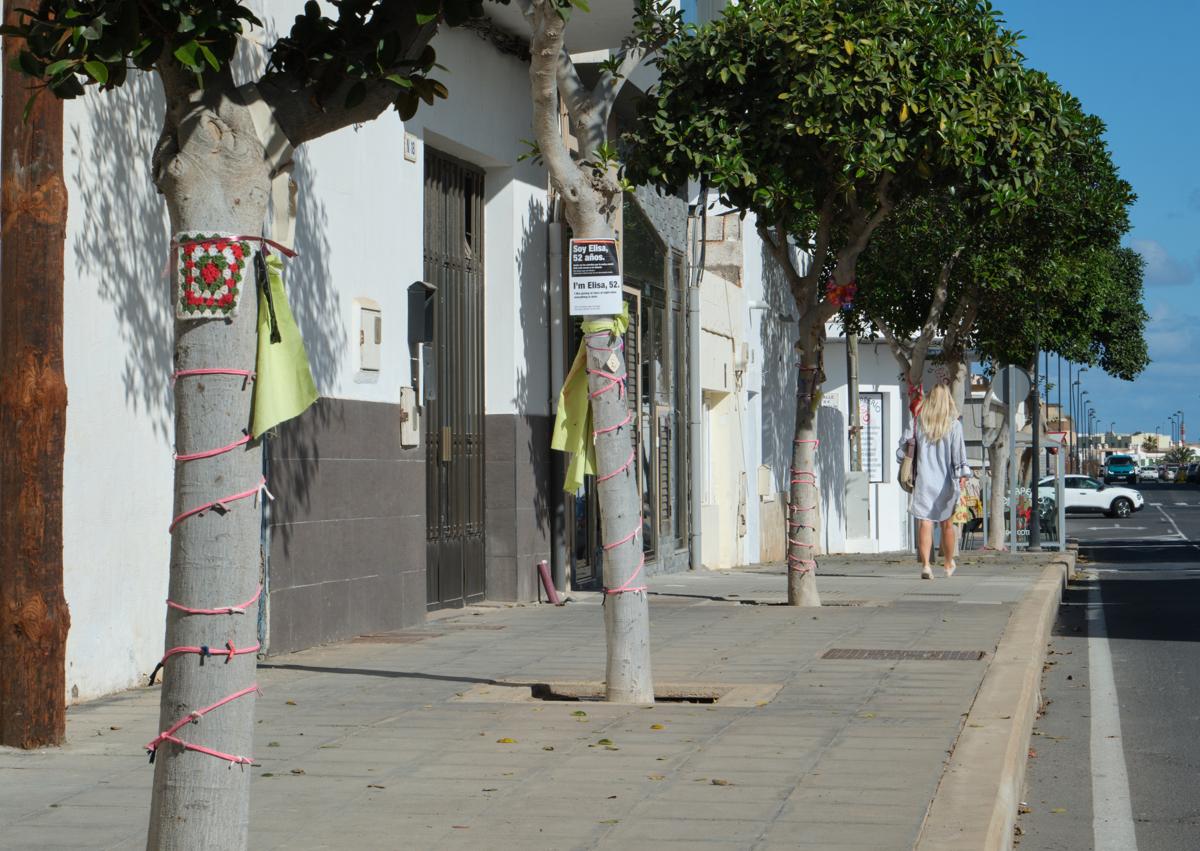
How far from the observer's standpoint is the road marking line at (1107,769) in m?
6.37

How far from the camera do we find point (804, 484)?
14570mm

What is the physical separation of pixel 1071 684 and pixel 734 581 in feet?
29.4

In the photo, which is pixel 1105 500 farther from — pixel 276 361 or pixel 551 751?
pixel 276 361

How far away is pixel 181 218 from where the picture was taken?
4055mm

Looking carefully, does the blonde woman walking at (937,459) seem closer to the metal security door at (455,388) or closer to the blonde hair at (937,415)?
A: the blonde hair at (937,415)

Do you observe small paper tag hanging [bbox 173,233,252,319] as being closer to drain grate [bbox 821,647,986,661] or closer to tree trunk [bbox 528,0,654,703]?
tree trunk [bbox 528,0,654,703]

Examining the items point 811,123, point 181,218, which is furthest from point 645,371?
point 181,218

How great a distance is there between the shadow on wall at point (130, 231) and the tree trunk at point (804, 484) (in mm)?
6340

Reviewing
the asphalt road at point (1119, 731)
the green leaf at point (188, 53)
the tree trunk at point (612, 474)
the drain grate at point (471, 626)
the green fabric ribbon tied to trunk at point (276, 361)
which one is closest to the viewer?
the green leaf at point (188, 53)

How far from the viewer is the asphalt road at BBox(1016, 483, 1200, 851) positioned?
6.51 meters

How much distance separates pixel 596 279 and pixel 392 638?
13.6 ft

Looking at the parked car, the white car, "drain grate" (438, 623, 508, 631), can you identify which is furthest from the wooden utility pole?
the parked car

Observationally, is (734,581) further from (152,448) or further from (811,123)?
(152,448)

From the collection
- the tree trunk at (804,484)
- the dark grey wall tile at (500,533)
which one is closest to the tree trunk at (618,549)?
the tree trunk at (804,484)
